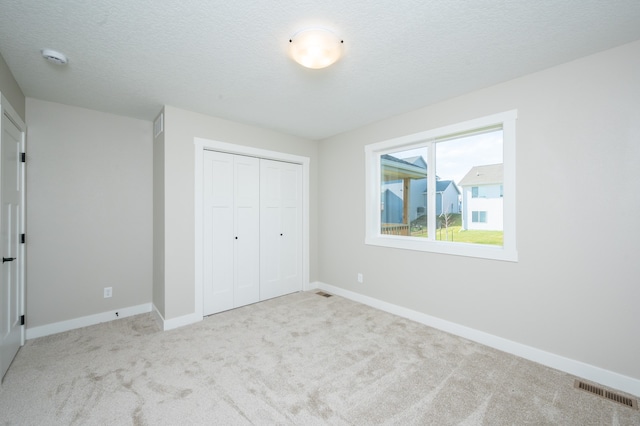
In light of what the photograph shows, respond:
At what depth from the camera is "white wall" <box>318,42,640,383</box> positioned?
2.01m

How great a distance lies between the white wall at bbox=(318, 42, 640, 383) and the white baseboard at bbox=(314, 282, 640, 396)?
0.14ft

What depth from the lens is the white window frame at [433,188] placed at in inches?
100.0

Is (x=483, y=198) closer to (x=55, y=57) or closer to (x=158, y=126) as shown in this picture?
(x=158, y=126)

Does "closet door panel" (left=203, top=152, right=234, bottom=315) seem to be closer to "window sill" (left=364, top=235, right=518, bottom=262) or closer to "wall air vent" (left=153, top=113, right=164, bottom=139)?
"wall air vent" (left=153, top=113, right=164, bottom=139)

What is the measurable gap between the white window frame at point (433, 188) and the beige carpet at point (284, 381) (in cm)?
93

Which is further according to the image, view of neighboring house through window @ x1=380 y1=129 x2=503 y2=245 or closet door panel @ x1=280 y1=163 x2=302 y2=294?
closet door panel @ x1=280 y1=163 x2=302 y2=294

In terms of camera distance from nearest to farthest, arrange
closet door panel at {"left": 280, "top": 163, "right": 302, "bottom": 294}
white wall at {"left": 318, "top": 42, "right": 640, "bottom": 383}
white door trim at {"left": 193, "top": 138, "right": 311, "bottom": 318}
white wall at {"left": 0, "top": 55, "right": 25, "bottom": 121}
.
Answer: white wall at {"left": 318, "top": 42, "right": 640, "bottom": 383}
white wall at {"left": 0, "top": 55, "right": 25, "bottom": 121}
white door trim at {"left": 193, "top": 138, "right": 311, "bottom": 318}
closet door panel at {"left": 280, "top": 163, "right": 302, "bottom": 294}

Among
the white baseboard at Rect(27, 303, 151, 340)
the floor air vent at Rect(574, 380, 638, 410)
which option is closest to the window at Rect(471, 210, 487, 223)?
the floor air vent at Rect(574, 380, 638, 410)

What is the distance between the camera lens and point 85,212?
10.5 ft

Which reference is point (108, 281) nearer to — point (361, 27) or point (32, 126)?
point (32, 126)

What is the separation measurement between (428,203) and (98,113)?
4.14m

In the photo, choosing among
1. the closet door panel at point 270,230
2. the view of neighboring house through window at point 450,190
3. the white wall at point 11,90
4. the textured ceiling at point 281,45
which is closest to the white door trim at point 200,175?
the closet door panel at point 270,230

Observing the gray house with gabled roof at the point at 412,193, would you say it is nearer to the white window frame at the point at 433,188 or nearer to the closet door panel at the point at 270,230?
the white window frame at the point at 433,188

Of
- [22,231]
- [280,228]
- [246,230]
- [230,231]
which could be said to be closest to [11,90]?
[22,231]
